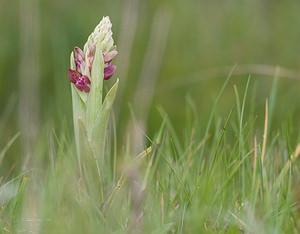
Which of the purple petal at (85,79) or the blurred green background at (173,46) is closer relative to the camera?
the purple petal at (85,79)

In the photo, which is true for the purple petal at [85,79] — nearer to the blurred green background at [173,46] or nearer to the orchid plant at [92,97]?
the orchid plant at [92,97]

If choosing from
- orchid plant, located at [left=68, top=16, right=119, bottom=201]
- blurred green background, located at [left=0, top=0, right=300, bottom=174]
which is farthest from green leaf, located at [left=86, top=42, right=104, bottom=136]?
blurred green background, located at [left=0, top=0, right=300, bottom=174]

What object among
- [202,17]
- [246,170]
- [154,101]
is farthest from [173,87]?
[246,170]

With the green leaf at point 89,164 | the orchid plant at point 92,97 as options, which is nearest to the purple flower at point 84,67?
the orchid plant at point 92,97

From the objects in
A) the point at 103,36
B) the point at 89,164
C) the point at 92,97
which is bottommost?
the point at 89,164

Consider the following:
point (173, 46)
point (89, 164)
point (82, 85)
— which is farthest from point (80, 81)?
point (173, 46)

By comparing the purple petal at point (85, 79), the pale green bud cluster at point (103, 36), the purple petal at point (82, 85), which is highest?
the pale green bud cluster at point (103, 36)

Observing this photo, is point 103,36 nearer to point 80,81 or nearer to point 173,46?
point 80,81

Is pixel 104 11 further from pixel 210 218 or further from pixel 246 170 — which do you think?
pixel 210 218

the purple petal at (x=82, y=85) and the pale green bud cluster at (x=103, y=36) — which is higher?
the pale green bud cluster at (x=103, y=36)

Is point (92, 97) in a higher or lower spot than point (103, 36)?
lower
